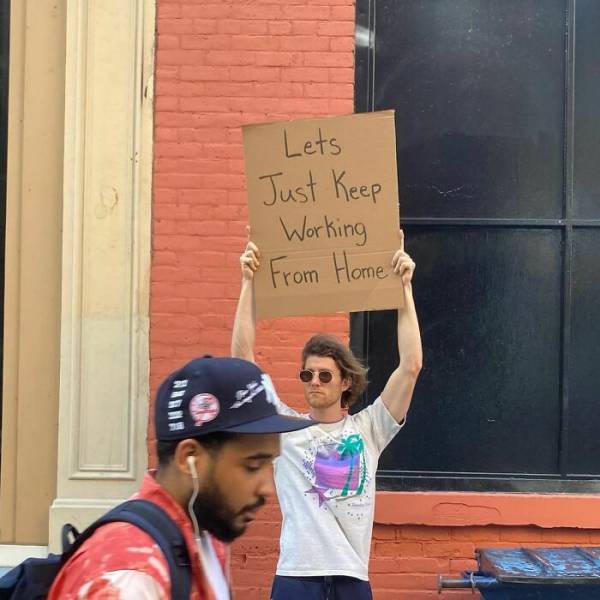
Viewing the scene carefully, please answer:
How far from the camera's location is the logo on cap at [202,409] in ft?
5.45

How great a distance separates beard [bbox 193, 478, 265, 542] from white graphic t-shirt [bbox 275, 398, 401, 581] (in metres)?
1.79

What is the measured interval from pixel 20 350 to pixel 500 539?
288cm

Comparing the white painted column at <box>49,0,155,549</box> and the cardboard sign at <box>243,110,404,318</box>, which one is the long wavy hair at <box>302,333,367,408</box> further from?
the white painted column at <box>49,0,155,549</box>

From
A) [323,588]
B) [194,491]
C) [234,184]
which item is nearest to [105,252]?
[234,184]

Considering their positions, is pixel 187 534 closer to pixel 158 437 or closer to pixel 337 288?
pixel 158 437

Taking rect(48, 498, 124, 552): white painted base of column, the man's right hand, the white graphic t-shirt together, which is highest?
the man's right hand

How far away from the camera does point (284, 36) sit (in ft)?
16.3

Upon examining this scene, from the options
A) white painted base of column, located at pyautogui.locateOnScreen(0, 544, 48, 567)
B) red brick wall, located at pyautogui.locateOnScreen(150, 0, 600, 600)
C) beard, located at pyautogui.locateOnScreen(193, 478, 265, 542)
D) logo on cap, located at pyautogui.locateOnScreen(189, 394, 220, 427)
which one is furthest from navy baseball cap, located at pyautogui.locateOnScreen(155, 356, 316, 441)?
white painted base of column, located at pyautogui.locateOnScreen(0, 544, 48, 567)

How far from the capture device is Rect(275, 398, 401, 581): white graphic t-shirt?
11.4 feet

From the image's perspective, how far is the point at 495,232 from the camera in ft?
16.8

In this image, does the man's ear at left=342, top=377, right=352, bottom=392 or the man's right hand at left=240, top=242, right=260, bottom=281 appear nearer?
the man's right hand at left=240, top=242, right=260, bottom=281

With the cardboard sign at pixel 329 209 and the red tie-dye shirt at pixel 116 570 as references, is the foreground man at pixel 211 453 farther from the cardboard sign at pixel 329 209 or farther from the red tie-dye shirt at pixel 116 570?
the cardboard sign at pixel 329 209

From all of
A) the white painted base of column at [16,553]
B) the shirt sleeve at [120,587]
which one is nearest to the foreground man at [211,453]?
the shirt sleeve at [120,587]

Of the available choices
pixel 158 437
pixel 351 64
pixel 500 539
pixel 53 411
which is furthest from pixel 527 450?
pixel 158 437
